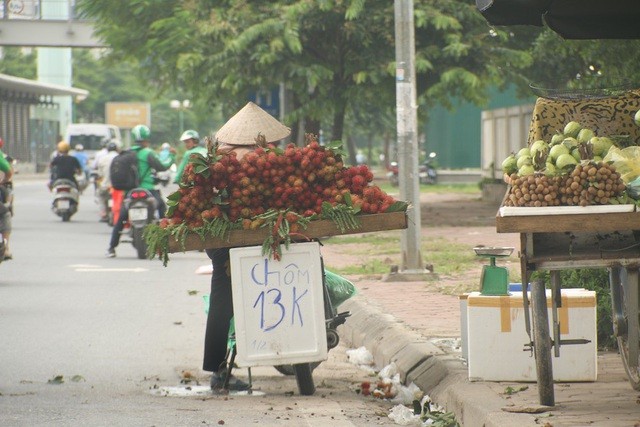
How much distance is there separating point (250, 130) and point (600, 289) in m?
2.46

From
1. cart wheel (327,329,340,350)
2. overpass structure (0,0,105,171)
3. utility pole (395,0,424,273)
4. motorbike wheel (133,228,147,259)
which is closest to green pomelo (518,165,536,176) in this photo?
cart wheel (327,329,340,350)

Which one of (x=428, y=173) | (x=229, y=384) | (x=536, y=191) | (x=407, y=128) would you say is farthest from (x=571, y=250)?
(x=428, y=173)

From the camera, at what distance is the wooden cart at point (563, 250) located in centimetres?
627

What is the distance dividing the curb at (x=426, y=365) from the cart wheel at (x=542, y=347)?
0.23 meters

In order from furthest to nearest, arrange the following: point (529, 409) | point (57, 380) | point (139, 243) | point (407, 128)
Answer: point (139, 243) < point (407, 128) < point (57, 380) < point (529, 409)

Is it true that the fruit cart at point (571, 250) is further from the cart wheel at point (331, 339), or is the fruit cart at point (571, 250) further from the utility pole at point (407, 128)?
the utility pole at point (407, 128)

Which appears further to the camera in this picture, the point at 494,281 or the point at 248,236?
the point at 248,236

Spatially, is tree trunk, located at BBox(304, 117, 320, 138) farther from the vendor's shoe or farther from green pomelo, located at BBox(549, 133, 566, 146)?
green pomelo, located at BBox(549, 133, 566, 146)

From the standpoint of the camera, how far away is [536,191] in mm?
6383

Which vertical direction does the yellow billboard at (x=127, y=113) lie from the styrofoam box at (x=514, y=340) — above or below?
above

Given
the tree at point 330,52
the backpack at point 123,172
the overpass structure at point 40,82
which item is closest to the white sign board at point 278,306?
the backpack at point 123,172

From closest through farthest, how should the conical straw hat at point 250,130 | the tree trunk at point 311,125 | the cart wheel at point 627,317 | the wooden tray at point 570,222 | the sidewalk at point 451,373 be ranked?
1. the wooden tray at point 570,222
2. the sidewalk at point 451,373
3. the cart wheel at point 627,317
4. the conical straw hat at point 250,130
5. the tree trunk at point 311,125

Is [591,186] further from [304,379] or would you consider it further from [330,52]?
[330,52]

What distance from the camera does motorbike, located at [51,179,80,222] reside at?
28.2 metres
